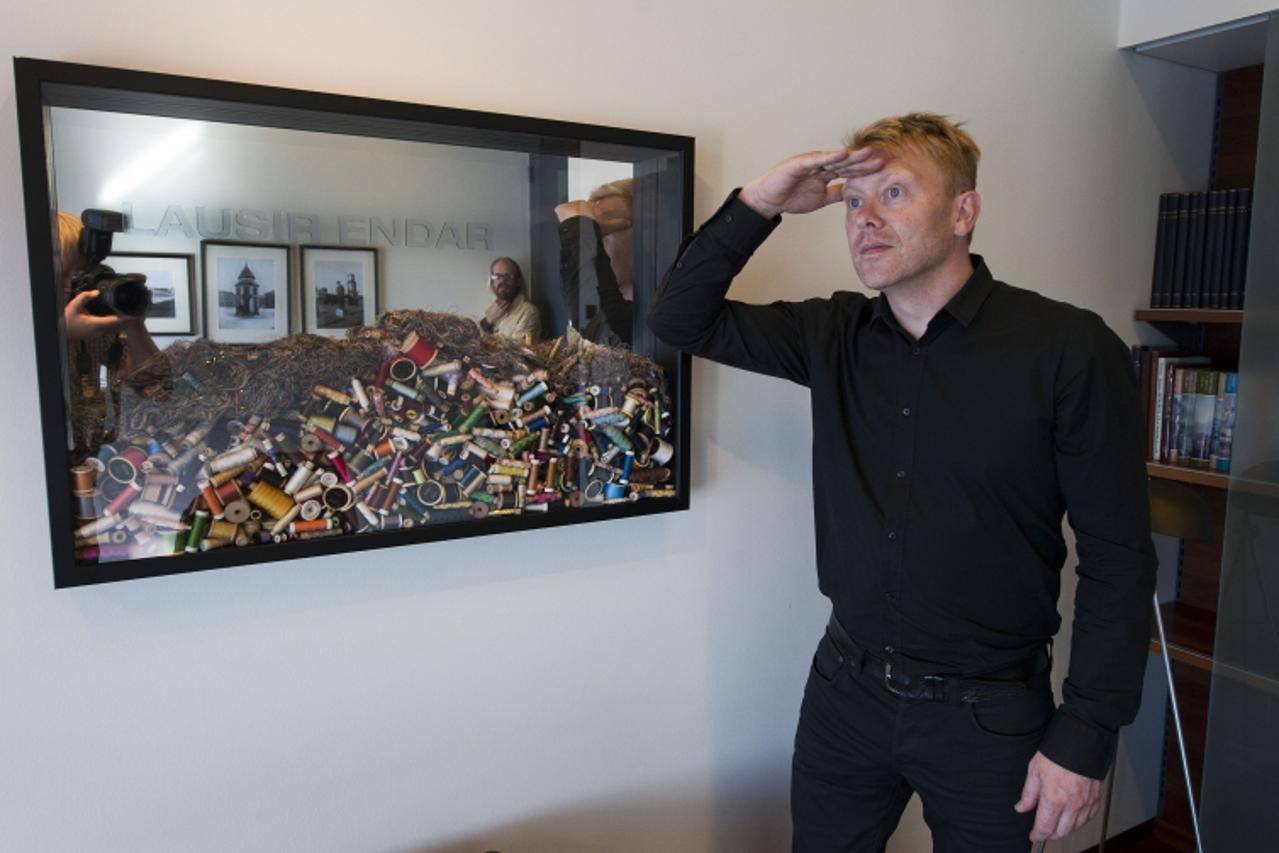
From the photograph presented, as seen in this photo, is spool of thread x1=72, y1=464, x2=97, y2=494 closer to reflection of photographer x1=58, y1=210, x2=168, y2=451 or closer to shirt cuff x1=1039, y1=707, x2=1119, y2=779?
reflection of photographer x1=58, y1=210, x2=168, y2=451

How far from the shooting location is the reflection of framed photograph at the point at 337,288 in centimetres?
138

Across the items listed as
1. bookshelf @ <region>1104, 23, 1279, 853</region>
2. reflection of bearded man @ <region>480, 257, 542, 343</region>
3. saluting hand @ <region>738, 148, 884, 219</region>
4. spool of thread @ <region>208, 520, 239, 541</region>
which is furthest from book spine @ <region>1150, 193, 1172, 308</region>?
spool of thread @ <region>208, 520, 239, 541</region>

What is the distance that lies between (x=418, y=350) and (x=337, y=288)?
0.16 metres

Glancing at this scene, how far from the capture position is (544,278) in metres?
1.58

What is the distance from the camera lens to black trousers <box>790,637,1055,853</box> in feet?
4.90

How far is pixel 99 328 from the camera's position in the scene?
1238 millimetres

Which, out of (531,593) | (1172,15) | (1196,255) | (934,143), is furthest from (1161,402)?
(531,593)

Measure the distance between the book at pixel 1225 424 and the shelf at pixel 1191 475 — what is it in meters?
0.05

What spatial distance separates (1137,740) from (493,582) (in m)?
2.17

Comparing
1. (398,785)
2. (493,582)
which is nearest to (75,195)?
(493,582)

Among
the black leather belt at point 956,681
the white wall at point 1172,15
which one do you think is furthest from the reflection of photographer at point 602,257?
the white wall at point 1172,15

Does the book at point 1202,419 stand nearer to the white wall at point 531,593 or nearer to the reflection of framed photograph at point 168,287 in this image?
the white wall at point 531,593

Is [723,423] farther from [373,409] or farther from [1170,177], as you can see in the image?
[1170,177]

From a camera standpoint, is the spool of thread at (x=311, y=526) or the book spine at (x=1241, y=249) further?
the book spine at (x=1241, y=249)
